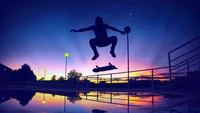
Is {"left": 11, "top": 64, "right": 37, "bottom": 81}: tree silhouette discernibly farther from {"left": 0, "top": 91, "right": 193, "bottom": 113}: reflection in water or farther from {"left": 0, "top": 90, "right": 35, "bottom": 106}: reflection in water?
{"left": 0, "top": 91, "right": 193, "bottom": 113}: reflection in water

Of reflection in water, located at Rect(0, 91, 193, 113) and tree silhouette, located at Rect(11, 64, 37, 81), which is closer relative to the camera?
reflection in water, located at Rect(0, 91, 193, 113)

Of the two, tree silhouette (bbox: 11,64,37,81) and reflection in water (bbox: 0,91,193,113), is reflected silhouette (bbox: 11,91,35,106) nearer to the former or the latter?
reflection in water (bbox: 0,91,193,113)

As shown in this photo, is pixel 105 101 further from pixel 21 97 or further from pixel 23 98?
pixel 21 97

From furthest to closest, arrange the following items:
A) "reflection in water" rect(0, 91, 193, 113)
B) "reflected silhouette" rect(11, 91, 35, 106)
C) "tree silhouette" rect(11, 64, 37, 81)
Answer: "tree silhouette" rect(11, 64, 37, 81)
"reflected silhouette" rect(11, 91, 35, 106)
"reflection in water" rect(0, 91, 193, 113)

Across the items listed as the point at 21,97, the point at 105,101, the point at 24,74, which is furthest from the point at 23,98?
the point at 24,74

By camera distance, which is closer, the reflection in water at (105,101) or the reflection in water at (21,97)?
the reflection in water at (105,101)

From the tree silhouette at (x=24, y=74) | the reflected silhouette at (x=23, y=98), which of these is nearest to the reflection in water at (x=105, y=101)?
the reflected silhouette at (x=23, y=98)

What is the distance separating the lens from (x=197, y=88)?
666cm

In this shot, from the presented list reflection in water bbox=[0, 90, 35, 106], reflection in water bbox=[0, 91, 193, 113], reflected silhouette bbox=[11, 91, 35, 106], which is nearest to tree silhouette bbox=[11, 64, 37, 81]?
reflection in water bbox=[0, 90, 35, 106]

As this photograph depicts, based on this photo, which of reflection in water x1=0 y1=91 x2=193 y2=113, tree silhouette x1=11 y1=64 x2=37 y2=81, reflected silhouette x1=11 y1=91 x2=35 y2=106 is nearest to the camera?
reflection in water x1=0 y1=91 x2=193 y2=113

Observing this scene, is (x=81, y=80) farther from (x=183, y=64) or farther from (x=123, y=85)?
(x=183, y=64)

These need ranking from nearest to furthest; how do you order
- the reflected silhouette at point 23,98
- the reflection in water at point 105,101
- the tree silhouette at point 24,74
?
the reflection in water at point 105,101 → the reflected silhouette at point 23,98 → the tree silhouette at point 24,74

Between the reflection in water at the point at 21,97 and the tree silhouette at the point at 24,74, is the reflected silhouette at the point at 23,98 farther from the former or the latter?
the tree silhouette at the point at 24,74

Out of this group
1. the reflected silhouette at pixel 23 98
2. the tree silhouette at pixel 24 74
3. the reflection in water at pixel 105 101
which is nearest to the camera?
the reflection in water at pixel 105 101
